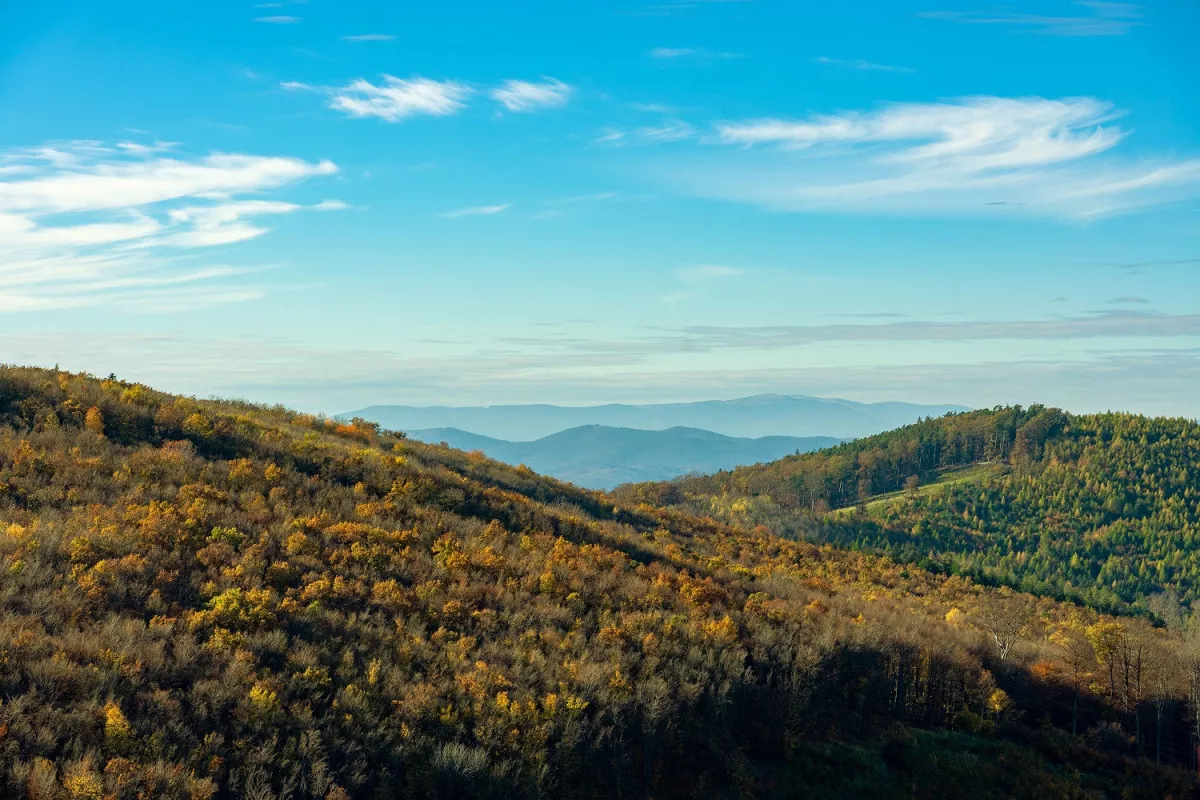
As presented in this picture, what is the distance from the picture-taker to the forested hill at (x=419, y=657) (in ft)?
42.5

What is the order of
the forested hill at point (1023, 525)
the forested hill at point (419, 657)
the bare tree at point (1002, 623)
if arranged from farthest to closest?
the forested hill at point (1023, 525) < the bare tree at point (1002, 623) < the forested hill at point (419, 657)

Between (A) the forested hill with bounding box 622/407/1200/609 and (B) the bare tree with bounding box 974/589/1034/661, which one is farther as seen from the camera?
(A) the forested hill with bounding box 622/407/1200/609

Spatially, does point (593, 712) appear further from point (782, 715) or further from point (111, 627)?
→ point (111, 627)

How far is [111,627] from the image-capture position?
14.3 m

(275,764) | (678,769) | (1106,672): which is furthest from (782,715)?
(1106,672)

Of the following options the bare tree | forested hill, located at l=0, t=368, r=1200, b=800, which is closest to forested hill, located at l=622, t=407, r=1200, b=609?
the bare tree

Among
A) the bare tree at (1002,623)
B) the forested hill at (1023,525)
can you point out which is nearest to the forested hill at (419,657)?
the bare tree at (1002,623)

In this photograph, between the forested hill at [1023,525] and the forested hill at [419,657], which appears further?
the forested hill at [1023,525]

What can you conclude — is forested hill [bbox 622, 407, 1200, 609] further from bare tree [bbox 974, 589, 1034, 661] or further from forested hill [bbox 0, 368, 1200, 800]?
forested hill [bbox 0, 368, 1200, 800]

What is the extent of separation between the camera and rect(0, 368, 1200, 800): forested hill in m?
12.9

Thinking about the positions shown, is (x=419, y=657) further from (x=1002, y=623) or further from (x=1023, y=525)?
(x=1023, y=525)

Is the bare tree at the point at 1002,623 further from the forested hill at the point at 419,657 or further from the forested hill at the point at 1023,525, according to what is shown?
the forested hill at the point at 1023,525

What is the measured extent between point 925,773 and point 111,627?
78.9 feet

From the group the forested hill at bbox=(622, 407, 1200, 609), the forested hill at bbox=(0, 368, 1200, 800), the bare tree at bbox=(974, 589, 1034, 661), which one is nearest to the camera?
the forested hill at bbox=(0, 368, 1200, 800)
